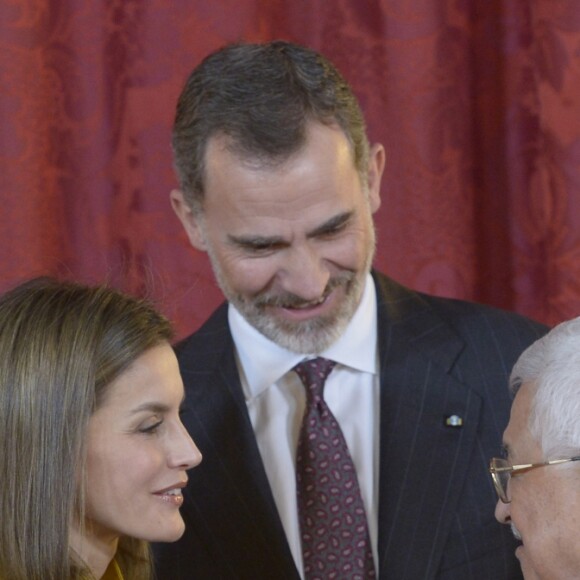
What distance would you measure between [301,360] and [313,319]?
11 centimetres

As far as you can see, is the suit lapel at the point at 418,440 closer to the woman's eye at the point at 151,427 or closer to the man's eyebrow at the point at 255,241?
the man's eyebrow at the point at 255,241

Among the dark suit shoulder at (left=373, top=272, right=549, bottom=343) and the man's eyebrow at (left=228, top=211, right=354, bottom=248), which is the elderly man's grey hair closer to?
the man's eyebrow at (left=228, top=211, right=354, bottom=248)

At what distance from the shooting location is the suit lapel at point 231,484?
224 centimetres

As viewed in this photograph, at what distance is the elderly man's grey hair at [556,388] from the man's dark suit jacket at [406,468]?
0.58 metres

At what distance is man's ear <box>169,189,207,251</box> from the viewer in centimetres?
238

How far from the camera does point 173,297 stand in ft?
10.0

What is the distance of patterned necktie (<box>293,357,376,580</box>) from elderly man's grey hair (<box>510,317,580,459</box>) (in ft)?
1.96

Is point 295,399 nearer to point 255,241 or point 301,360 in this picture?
point 301,360

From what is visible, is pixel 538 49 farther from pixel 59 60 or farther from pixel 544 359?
pixel 544 359

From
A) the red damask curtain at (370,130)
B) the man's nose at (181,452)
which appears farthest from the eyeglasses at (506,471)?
the red damask curtain at (370,130)

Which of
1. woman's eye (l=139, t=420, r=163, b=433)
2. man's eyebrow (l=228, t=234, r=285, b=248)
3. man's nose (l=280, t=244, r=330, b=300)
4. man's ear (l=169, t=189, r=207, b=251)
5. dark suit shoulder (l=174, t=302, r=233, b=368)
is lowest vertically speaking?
woman's eye (l=139, t=420, r=163, b=433)

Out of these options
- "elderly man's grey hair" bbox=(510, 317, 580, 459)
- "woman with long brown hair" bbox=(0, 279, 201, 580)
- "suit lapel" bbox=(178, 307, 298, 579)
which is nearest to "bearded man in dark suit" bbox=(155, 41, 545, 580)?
"suit lapel" bbox=(178, 307, 298, 579)

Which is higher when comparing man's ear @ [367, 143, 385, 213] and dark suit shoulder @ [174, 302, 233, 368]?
man's ear @ [367, 143, 385, 213]

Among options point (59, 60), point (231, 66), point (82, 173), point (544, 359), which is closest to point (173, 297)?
point (82, 173)
